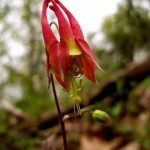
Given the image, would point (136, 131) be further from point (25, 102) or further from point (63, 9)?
point (63, 9)

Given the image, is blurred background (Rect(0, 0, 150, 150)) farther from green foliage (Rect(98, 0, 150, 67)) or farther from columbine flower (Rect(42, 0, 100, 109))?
columbine flower (Rect(42, 0, 100, 109))

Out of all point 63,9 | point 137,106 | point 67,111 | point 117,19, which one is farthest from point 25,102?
point 63,9

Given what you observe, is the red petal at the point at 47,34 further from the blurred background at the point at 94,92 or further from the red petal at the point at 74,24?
the blurred background at the point at 94,92

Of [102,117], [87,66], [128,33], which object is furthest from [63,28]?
[128,33]

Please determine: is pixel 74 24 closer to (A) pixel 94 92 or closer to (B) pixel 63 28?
(B) pixel 63 28

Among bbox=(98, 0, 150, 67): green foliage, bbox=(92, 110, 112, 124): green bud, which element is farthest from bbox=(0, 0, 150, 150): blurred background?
bbox=(92, 110, 112, 124): green bud
